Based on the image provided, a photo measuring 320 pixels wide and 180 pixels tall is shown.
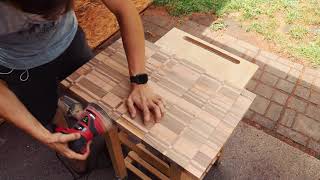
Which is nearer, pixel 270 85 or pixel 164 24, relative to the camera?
pixel 270 85

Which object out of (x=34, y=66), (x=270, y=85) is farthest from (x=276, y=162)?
(x=34, y=66)

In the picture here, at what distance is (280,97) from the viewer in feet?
10.4

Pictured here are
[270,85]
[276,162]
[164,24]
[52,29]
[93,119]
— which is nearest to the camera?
[93,119]

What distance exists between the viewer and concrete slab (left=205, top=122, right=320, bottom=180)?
262 cm

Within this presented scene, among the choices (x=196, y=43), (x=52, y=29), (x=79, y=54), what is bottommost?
(x=196, y=43)

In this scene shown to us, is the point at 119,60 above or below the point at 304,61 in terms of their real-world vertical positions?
above

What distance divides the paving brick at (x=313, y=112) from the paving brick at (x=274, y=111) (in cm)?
26

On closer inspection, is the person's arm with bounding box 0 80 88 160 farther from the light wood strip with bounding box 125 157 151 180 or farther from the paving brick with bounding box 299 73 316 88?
the paving brick with bounding box 299 73 316 88

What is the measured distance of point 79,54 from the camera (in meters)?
2.09

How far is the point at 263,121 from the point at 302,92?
0.60 m

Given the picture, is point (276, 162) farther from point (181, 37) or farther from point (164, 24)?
point (164, 24)

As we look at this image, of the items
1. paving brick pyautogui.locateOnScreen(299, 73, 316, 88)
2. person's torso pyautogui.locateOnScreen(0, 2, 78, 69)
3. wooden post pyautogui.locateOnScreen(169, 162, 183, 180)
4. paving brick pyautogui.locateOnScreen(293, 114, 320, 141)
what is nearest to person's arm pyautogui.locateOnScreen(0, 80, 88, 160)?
person's torso pyautogui.locateOnScreen(0, 2, 78, 69)

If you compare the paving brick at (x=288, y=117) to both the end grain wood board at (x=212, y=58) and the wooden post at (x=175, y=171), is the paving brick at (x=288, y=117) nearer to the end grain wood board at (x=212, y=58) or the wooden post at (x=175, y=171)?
the end grain wood board at (x=212, y=58)

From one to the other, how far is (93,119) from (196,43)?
1194 mm
